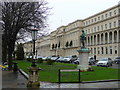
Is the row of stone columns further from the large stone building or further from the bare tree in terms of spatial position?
the bare tree

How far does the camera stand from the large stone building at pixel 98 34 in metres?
68.8

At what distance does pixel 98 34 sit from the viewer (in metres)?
81.4

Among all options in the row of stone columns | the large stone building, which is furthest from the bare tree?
the row of stone columns

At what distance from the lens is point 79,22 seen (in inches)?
3861

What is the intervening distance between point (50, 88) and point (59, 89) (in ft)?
2.22

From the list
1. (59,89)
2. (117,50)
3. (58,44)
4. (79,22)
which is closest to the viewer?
(59,89)

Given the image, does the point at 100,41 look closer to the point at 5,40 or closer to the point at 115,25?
the point at 115,25

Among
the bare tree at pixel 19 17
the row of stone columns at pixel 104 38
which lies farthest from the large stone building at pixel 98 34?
the bare tree at pixel 19 17

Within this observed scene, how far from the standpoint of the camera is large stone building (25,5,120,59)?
68812 millimetres

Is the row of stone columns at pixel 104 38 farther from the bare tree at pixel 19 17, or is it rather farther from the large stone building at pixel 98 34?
the bare tree at pixel 19 17

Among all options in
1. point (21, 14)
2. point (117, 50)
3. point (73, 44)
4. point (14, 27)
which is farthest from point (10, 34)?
point (73, 44)

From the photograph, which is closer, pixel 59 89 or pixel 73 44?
pixel 59 89

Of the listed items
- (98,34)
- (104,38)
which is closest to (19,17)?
(104,38)

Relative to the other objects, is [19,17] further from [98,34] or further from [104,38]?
[98,34]
